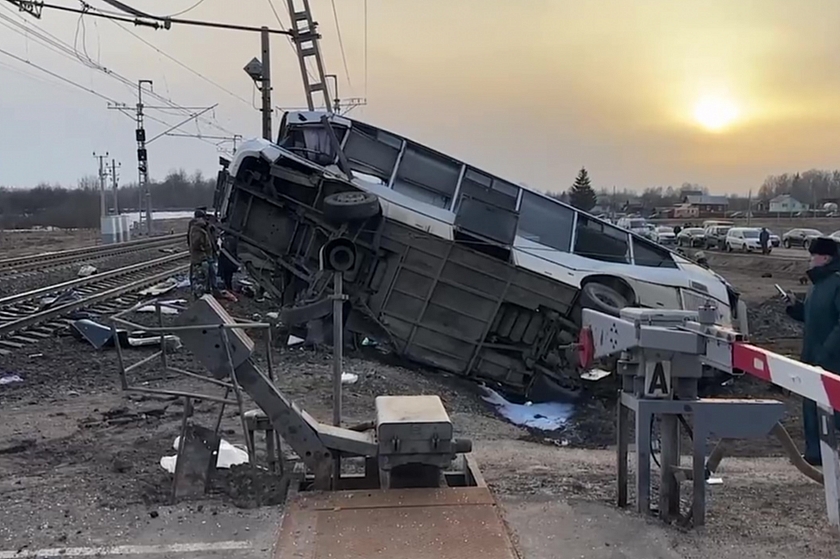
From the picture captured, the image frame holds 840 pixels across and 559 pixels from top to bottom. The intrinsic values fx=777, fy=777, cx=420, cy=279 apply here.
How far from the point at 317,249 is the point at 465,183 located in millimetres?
2326

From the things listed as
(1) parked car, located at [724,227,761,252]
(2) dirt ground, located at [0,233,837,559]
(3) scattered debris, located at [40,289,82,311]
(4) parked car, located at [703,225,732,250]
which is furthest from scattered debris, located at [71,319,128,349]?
(4) parked car, located at [703,225,732,250]

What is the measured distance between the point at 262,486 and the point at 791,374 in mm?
3205

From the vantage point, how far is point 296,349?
11180 millimetres

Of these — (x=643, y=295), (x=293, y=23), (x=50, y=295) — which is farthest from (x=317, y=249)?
(x=293, y=23)

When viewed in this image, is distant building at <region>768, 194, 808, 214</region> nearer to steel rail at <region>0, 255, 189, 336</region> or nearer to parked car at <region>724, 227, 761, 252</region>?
parked car at <region>724, 227, 761, 252</region>

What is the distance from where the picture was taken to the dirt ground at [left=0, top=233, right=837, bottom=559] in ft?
13.3

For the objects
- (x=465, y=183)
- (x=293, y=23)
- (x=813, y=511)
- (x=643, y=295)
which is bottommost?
(x=813, y=511)

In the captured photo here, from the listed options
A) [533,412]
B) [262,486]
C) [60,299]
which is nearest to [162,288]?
[60,299]

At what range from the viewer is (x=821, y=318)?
6078mm

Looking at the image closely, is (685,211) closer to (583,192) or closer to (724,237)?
(583,192)

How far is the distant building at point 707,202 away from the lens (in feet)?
366

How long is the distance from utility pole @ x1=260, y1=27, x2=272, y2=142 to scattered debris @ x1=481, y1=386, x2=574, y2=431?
14634mm

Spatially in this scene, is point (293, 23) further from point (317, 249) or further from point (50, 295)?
point (317, 249)

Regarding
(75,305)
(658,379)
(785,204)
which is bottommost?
(75,305)
